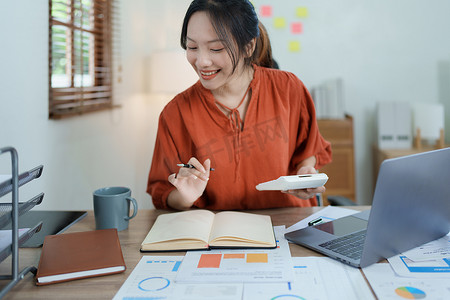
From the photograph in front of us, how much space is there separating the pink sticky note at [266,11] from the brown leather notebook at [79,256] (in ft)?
8.79

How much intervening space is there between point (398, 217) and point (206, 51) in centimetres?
70

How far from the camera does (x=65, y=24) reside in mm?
2006

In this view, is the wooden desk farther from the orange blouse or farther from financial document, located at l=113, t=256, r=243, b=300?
the orange blouse

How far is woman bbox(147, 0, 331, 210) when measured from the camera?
132 centimetres

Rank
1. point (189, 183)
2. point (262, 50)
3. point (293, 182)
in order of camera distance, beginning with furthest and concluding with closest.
Result: point (262, 50) → point (189, 183) → point (293, 182)

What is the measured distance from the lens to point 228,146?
1.41 metres

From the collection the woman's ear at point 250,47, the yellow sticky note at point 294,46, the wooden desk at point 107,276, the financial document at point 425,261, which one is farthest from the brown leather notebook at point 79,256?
the yellow sticky note at point 294,46

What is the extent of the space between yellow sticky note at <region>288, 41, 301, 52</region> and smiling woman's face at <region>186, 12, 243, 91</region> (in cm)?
220

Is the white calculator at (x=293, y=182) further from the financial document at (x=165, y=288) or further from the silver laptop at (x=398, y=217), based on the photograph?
the financial document at (x=165, y=288)

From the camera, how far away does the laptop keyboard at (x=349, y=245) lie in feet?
3.00

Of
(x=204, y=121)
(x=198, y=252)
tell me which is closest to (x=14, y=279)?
(x=198, y=252)

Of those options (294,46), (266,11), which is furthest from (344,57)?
(266,11)

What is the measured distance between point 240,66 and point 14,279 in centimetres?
94

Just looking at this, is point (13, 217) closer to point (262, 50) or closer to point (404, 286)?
point (404, 286)
